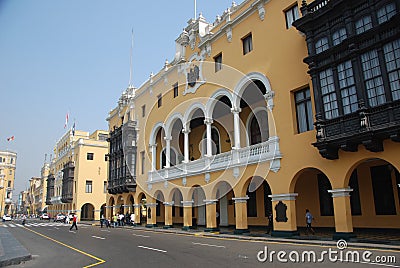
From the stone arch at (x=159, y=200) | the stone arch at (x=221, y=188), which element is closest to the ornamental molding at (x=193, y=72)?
the stone arch at (x=221, y=188)

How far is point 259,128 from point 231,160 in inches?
172

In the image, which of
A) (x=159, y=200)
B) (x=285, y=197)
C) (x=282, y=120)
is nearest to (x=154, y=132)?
(x=159, y=200)

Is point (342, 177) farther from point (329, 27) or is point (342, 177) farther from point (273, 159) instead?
point (329, 27)

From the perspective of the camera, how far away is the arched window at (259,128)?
2320 cm

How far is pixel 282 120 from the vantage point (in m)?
18.2

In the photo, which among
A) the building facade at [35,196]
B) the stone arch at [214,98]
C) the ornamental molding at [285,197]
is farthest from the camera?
the building facade at [35,196]

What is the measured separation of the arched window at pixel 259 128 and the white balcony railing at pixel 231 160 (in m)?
2.98

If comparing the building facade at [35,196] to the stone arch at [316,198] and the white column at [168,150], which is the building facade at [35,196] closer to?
the white column at [168,150]

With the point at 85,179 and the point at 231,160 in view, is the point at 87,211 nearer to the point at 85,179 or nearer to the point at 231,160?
the point at 85,179

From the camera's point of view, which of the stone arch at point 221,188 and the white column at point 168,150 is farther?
the white column at point 168,150

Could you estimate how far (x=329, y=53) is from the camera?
596 inches

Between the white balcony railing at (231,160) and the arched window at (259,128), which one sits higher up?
the arched window at (259,128)

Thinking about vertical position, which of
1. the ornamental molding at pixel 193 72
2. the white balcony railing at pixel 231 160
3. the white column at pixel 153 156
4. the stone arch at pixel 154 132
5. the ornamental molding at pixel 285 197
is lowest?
the ornamental molding at pixel 285 197

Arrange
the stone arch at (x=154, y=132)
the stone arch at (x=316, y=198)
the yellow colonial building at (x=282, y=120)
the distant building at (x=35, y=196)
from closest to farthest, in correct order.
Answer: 1. the yellow colonial building at (x=282, y=120)
2. the stone arch at (x=316, y=198)
3. the stone arch at (x=154, y=132)
4. the distant building at (x=35, y=196)
